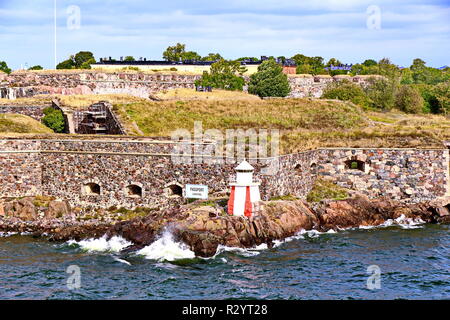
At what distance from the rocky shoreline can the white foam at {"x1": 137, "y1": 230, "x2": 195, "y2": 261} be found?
23 centimetres

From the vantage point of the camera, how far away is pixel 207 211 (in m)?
28.1

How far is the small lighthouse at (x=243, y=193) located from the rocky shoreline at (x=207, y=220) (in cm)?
40

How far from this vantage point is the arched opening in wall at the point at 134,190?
33.1 m

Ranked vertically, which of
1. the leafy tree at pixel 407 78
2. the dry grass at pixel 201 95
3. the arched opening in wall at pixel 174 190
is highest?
the leafy tree at pixel 407 78

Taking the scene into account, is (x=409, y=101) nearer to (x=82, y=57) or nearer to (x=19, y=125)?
(x=19, y=125)

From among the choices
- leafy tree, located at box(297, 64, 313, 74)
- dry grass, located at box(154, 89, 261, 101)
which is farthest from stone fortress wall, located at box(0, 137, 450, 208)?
leafy tree, located at box(297, 64, 313, 74)

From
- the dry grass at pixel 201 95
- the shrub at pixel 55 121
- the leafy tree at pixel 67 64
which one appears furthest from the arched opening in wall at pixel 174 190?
the leafy tree at pixel 67 64

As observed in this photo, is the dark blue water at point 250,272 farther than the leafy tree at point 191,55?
No

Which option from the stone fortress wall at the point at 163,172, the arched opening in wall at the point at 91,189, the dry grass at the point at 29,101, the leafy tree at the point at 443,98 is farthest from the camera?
the leafy tree at the point at 443,98

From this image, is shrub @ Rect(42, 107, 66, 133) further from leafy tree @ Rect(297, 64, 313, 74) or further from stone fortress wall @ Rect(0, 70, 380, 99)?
leafy tree @ Rect(297, 64, 313, 74)

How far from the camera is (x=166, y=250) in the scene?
87.2ft

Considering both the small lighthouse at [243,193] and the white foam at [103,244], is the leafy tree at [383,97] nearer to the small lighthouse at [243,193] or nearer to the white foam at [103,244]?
the small lighthouse at [243,193]

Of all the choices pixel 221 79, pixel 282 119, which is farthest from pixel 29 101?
pixel 221 79

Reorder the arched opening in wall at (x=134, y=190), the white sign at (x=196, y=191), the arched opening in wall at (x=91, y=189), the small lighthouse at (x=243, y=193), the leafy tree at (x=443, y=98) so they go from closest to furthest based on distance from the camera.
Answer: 1. the small lighthouse at (x=243, y=193)
2. the white sign at (x=196, y=191)
3. the arched opening in wall at (x=134, y=190)
4. the arched opening in wall at (x=91, y=189)
5. the leafy tree at (x=443, y=98)
